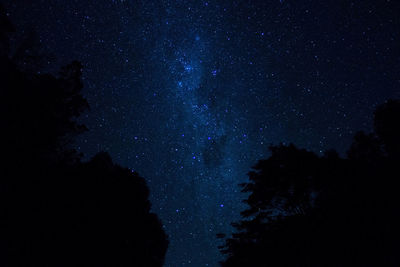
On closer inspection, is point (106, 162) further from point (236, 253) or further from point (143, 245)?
point (236, 253)

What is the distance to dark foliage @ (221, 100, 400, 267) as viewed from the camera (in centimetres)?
471

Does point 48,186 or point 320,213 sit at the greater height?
point 48,186

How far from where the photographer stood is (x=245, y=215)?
22.4 feet

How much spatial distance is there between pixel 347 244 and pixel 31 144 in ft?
33.3

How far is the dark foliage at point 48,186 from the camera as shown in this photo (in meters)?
8.27

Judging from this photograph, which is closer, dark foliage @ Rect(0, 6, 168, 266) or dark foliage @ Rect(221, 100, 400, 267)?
dark foliage @ Rect(221, 100, 400, 267)

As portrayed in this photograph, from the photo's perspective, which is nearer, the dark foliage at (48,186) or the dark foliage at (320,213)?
the dark foliage at (320,213)

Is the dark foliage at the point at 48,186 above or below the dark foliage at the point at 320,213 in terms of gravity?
above

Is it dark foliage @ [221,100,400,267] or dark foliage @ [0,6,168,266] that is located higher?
dark foliage @ [0,6,168,266]

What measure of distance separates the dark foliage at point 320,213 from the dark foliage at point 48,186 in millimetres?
7017

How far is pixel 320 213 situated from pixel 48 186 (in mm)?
9385

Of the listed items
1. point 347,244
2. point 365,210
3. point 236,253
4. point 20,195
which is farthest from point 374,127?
point 20,195

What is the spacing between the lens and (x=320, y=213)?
17.8ft

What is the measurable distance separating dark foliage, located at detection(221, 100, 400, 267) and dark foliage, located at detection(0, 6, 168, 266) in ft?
23.0
